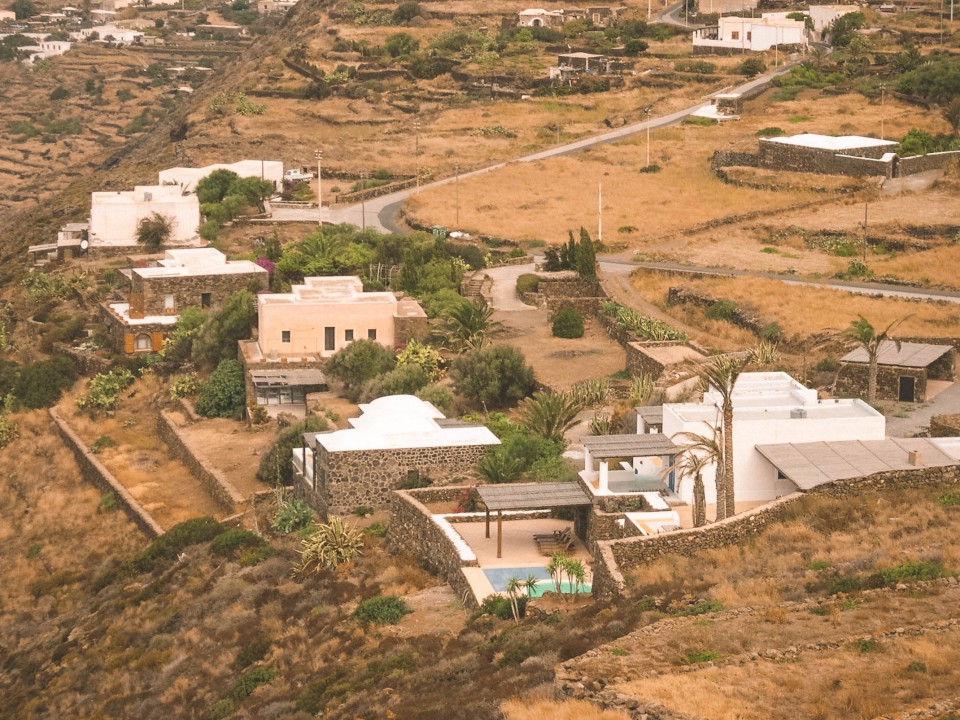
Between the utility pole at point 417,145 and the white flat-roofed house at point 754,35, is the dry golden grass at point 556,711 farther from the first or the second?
the white flat-roofed house at point 754,35

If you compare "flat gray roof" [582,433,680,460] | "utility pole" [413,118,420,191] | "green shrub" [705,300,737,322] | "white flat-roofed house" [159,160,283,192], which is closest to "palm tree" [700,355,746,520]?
"flat gray roof" [582,433,680,460]

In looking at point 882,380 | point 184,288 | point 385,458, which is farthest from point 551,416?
point 184,288

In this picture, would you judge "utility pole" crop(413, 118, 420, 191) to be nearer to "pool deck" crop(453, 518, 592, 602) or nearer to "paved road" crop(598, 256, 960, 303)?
"paved road" crop(598, 256, 960, 303)

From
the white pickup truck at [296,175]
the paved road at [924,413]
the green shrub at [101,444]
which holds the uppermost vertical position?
the paved road at [924,413]

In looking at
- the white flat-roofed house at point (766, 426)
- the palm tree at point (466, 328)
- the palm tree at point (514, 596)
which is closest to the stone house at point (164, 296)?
the palm tree at point (466, 328)

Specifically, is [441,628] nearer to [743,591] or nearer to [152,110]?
[743,591]

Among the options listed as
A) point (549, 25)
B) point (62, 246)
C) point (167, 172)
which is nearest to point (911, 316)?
point (62, 246)

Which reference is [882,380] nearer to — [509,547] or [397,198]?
[509,547]
